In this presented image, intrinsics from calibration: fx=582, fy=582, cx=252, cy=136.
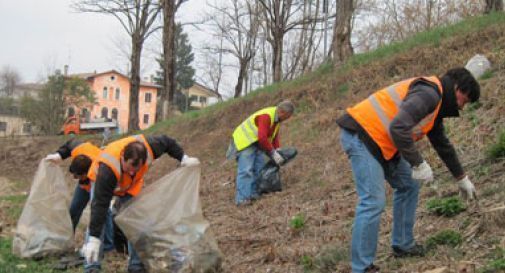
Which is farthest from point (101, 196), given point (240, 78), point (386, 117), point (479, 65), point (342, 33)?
point (240, 78)

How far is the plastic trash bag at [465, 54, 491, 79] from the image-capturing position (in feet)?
27.9

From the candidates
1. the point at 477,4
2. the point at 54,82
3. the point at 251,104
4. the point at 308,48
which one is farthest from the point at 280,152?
the point at 54,82

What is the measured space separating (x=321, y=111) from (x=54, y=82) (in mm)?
25131

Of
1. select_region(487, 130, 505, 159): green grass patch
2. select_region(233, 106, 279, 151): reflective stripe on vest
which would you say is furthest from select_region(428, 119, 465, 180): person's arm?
select_region(233, 106, 279, 151): reflective stripe on vest

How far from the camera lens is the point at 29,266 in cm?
516

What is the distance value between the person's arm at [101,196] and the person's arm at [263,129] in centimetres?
317

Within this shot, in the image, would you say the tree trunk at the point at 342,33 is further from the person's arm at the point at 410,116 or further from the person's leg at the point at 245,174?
the person's arm at the point at 410,116

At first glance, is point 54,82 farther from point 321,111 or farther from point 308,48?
point 321,111

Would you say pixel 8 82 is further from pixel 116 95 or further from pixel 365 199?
pixel 365 199

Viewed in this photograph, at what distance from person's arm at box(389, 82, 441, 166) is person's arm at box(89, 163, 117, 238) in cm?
202

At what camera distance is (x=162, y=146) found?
4.84 meters

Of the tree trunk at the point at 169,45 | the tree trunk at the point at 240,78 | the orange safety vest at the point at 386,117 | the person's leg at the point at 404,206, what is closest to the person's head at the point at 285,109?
the person's leg at the point at 404,206

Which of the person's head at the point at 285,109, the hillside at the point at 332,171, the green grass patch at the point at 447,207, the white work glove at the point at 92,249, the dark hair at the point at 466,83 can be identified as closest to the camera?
the dark hair at the point at 466,83

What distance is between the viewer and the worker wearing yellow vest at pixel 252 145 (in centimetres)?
718
